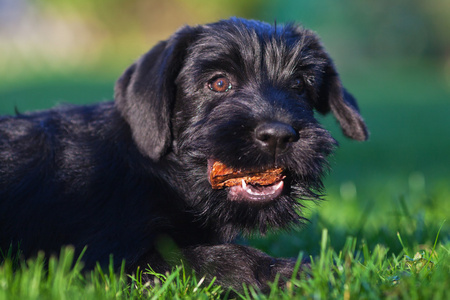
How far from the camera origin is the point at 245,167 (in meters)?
2.98

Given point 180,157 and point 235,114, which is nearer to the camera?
point 235,114

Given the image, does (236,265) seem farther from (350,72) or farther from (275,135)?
(350,72)

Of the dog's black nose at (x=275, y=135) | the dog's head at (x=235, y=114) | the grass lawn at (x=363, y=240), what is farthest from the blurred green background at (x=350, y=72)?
the dog's black nose at (x=275, y=135)

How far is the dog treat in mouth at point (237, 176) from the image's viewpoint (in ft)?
10.1

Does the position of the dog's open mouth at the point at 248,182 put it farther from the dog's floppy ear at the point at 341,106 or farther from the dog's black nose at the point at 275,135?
the dog's floppy ear at the point at 341,106

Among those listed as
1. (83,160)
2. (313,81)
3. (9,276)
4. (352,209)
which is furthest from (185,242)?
(352,209)

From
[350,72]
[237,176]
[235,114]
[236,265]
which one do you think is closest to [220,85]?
[235,114]

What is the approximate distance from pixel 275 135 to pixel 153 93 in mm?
829

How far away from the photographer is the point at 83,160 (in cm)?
330

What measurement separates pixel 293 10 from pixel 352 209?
96.6ft

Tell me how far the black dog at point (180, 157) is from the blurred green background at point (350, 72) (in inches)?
21.9

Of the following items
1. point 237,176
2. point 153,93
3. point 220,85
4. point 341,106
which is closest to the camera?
point 237,176

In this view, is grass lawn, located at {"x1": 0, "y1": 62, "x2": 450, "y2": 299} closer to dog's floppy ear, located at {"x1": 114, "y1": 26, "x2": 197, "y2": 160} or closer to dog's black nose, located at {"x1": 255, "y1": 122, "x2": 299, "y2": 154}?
dog's black nose, located at {"x1": 255, "y1": 122, "x2": 299, "y2": 154}

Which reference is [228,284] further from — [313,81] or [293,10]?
[293,10]
